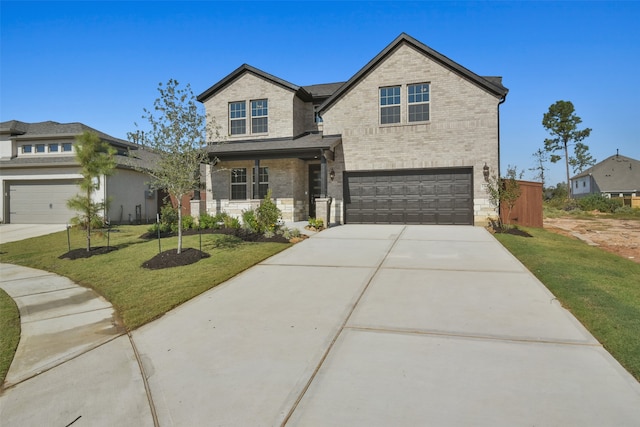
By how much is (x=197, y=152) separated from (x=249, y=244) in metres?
3.30

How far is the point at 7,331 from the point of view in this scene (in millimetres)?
4910

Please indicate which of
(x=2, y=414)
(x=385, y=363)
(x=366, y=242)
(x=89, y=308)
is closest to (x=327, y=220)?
(x=366, y=242)

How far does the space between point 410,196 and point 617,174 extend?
4944 centimetres

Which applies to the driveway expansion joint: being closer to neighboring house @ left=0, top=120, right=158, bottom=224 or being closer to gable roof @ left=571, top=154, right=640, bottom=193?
neighboring house @ left=0, top=120, right=158, bottom=224

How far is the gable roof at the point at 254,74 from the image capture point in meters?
18.0

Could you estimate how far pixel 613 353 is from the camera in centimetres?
379

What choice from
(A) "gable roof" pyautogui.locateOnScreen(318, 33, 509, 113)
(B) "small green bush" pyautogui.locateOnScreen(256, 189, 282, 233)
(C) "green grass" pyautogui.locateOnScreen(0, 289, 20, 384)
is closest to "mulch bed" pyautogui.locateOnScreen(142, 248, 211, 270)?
(C) "green grass" pyautogui.locateOnScreen(0, 289, 20, 384)

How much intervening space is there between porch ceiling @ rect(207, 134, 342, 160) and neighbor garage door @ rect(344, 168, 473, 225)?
2116 millimetres

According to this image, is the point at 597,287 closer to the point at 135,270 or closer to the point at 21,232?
the point at 135,270

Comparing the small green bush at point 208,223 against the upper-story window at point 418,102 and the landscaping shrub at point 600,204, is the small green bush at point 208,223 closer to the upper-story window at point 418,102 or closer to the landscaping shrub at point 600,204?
the upper-story window at point 418,102

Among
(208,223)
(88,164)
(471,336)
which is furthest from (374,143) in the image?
(471,336)

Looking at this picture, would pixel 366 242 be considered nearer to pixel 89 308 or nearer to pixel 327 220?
pixel 327 220

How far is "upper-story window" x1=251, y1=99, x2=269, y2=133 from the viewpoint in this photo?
18.6 metres

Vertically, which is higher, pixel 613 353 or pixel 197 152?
pixel 197 152
